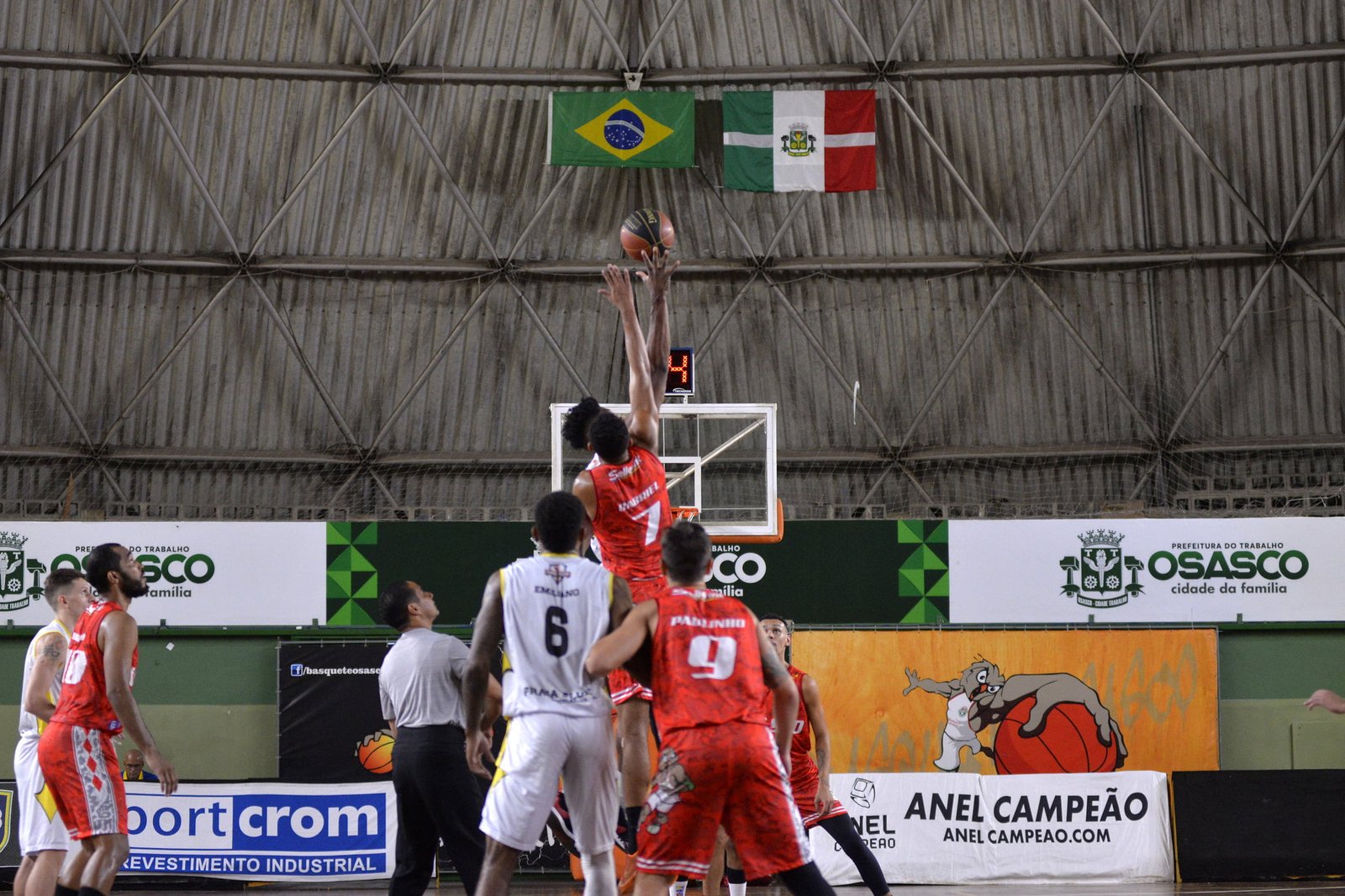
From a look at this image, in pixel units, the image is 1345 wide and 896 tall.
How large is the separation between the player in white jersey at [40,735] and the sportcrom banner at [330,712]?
7.60 m

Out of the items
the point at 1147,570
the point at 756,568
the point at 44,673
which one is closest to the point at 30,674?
the point at 44,673

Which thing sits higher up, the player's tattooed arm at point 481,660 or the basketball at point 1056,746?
the player's tattooed arm at point 481,660

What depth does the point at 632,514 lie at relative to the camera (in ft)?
24.3

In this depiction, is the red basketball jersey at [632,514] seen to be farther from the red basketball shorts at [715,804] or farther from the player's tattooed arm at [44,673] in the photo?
the player's tattooed arm at [44,673]

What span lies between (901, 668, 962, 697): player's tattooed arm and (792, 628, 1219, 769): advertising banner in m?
0.01

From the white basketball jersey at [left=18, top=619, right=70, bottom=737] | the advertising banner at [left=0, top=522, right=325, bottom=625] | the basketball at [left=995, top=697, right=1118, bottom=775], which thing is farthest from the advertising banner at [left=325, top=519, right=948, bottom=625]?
the white basketball jersey at [left=18, top=619, right=70, bottom=737]

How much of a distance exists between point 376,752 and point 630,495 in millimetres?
9847

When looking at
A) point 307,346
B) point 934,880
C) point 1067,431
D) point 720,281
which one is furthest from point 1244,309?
point 307,346

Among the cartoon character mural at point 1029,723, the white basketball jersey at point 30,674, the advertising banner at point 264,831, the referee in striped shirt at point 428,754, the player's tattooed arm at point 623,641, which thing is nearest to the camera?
the player's tattooed arm at point 623,641

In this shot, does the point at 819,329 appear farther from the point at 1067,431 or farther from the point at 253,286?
the point at 253,286

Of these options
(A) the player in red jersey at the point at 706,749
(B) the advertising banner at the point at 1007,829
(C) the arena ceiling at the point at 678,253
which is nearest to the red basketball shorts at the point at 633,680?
(A) the player in red jersey at the point at 706,749

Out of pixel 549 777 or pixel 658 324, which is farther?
pixel 658 324

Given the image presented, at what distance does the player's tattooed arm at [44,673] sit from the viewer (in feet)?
26.2

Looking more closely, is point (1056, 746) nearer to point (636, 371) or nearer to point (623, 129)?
point (623, 129)
